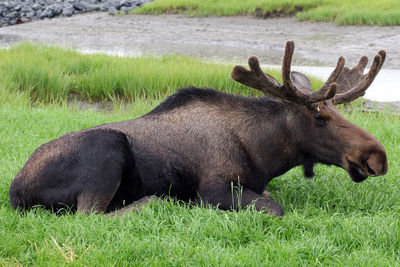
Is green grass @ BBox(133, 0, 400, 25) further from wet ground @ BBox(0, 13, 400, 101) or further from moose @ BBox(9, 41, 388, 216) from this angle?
moose @ BBox(9, 41, 388, 216)

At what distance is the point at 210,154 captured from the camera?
4797 mm

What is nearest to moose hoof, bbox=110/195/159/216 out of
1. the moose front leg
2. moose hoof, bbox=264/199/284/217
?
the moose front leg

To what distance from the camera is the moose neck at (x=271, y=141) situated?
491 centimetres

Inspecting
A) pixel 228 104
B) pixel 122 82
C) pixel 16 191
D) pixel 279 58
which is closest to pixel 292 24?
pixel 279 58

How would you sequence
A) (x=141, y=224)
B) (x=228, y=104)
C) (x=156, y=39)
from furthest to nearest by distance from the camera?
(x=156, y=39), (x=228, y=104), (x=141, y=224)

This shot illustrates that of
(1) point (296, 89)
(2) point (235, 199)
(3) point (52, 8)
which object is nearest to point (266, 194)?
(2) point (235, 199)

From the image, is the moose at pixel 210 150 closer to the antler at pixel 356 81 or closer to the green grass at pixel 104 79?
the antler at pixel 356 81

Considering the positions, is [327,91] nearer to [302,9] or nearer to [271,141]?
[271,141]

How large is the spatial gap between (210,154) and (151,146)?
52 cm

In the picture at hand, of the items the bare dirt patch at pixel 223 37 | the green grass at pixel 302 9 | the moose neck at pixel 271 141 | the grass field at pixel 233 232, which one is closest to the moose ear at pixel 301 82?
the moose neck at pixel 271 141

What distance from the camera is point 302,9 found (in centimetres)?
2089

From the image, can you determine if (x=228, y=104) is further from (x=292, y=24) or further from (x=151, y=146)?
(x=292, y=24)

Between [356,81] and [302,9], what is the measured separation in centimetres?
1638

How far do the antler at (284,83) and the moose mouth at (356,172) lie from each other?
1.94ft
